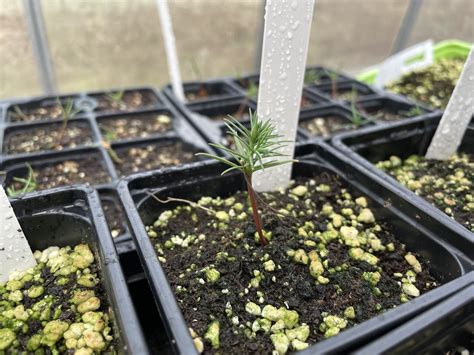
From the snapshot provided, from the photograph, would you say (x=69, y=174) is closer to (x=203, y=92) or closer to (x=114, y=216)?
(x=114, y=216)

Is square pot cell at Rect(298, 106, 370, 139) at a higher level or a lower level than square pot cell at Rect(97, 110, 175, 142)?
lower

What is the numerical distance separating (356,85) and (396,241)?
1158 millimetres

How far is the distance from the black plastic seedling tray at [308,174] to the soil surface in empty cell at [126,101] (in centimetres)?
73

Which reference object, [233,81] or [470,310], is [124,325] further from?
[233,81]

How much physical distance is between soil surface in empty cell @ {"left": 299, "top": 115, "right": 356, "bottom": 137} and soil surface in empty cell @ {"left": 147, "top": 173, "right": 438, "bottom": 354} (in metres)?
0.58

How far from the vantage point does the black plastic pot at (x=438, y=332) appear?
17.8 inches

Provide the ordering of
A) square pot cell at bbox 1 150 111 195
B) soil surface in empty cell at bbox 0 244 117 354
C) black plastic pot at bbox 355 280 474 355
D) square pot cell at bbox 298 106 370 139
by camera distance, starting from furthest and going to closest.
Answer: square pot cell at bbox 298 106 370 139 → square pot cell at bbox 1 150 111 195 → soil surface in empty cell at bbox 0 244 117 354 → black plastic pot at bbox 355 280 474 355

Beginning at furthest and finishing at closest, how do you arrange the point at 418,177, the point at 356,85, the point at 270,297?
the point at 356,85, the point at 418,177, the point at 270,297

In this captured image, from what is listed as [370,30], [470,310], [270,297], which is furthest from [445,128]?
[370,30]

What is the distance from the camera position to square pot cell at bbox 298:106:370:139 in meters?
1.39

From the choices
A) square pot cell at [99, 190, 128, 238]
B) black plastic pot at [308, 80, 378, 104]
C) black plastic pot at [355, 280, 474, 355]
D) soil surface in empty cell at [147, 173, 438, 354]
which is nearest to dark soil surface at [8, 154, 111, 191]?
square pot cell at [99, 190, 128, 238]

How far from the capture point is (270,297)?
2.06ft

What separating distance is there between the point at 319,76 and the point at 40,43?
139cm

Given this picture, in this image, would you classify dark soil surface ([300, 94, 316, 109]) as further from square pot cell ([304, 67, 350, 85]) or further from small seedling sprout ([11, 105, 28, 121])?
small seedling sprout ([11, 105, 28, 121])
